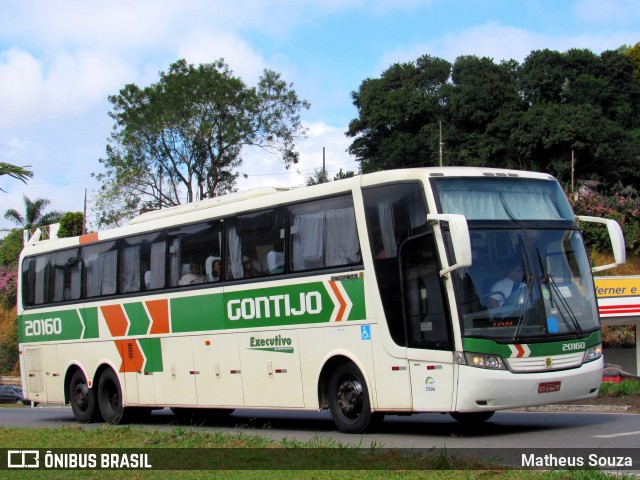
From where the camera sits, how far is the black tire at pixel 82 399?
18469mm

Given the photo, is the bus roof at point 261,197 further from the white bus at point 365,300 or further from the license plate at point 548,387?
the license plate at point 548,387

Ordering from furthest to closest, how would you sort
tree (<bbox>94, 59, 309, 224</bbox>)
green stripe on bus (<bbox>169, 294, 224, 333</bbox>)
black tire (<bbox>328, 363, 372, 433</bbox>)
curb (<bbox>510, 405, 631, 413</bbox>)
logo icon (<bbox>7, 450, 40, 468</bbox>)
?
tree (<bbox>94, 59, 309, 224</bbox>) < curb (<bbox>510, 405, 631, 413</bbox>) < green stripe on bus (<bbox>169, 294, 224, 333</bbox>) < black tire (<bbox>328, 363, 372, 433</bbox>) < logo icon (<bbox>7, 450, 40, 468</bbox>)

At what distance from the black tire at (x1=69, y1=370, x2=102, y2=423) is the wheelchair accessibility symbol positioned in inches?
318

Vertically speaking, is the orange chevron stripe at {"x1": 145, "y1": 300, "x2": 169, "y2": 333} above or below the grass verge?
above

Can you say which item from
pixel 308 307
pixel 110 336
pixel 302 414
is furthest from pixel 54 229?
pixel 308 307

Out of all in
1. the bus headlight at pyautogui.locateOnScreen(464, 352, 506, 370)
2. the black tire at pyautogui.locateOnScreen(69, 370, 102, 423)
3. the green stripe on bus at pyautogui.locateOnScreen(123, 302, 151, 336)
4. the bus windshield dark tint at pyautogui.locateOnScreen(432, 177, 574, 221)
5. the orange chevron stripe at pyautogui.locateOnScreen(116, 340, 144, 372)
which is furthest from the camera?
the black tire at pyautogui.locateOnScreen(69, 370, 102, 423)

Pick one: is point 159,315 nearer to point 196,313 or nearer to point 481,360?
point 196,313

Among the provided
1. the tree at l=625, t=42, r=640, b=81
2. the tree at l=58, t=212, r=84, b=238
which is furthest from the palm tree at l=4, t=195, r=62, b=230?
the tree at l=625, t=42, r=640, b=81

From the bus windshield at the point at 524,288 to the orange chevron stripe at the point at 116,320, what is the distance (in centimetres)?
833

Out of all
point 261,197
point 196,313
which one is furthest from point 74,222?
point 261,197

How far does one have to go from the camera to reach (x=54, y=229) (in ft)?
67.8

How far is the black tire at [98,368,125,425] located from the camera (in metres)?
17.8

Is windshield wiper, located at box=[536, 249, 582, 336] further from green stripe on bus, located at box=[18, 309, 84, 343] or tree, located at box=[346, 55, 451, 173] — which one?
tree, located at box=[346, 55, 451, 173]

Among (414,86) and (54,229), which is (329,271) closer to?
(54,229)
